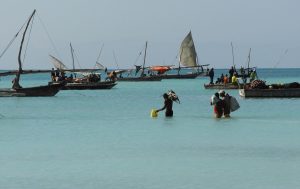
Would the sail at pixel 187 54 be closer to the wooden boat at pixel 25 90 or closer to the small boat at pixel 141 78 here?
the small boat at pixel 141 78

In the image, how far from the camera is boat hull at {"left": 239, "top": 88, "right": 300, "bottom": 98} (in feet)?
141

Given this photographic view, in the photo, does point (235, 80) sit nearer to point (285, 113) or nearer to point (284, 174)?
point (285, 113)

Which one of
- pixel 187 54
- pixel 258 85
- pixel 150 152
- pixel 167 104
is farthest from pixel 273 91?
pixel 187 54

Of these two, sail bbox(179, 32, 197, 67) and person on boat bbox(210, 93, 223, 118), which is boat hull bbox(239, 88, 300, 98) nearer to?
person on boat bbox(210, 93, 223, 118)

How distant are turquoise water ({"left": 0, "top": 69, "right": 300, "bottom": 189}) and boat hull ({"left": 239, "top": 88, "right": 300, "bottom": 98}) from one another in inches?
429

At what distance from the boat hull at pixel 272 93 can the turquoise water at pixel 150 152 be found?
10887mm

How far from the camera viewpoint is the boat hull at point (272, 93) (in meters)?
42.9

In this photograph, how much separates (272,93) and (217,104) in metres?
15.1

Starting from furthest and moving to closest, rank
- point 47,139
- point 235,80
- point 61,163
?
point 235,80, point 47,139, point 61,163

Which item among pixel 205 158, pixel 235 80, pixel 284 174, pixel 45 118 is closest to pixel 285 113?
pixel 45 118

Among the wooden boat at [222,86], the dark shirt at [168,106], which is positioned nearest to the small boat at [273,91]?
the wooden boat at [222,86]

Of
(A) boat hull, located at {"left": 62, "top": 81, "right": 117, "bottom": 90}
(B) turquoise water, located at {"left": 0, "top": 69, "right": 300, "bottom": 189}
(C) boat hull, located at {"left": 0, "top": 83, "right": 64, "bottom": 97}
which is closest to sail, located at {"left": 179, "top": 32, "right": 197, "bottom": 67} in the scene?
(A) boat hull, located at {"left": 62, "top": 81, "right": 117, "bottom": 90}

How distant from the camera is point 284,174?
15156 mm

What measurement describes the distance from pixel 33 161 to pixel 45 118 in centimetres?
1448
